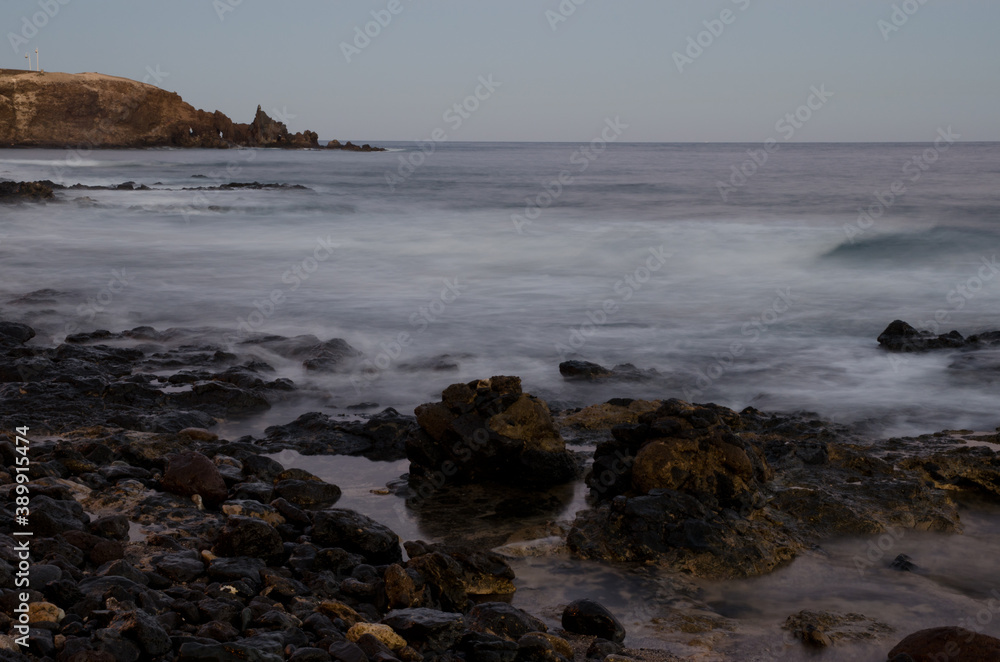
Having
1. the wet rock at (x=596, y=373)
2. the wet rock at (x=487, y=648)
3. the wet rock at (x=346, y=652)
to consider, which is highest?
the wet rock at (x=596, y=373)

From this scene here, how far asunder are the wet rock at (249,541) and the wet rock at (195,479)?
839 millimetres

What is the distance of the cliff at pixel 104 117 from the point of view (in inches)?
3588

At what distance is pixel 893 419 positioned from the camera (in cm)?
775

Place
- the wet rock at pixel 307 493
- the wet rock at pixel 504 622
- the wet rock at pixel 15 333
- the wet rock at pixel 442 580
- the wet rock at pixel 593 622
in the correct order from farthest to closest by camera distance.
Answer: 1. the wet rock at pixel 15 333
2. the wet rock at pixel 307 493
3. the wet rock at pixel 442 580
4. the wet rock at pixel 593 622
5. the wet rock at pixel 504 622

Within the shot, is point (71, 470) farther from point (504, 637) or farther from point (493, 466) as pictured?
point (504, 637)

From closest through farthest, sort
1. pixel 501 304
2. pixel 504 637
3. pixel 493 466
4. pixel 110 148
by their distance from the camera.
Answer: pixel 504 637
pixel 493 466
pixel 501 304
pixel 110 148

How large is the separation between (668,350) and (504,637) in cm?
737

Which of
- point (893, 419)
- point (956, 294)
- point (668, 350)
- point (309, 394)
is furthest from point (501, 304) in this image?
point (956, 294)

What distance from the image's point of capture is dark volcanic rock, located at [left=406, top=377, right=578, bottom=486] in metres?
6.01

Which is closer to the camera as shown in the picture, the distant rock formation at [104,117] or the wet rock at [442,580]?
the wet rock at [442,580]

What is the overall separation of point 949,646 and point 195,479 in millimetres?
4217

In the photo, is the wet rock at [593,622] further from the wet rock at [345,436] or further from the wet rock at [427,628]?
the wet rock at [345,436]

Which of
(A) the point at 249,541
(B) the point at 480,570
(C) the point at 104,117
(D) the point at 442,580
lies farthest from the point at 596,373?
(C) the point at 104,117

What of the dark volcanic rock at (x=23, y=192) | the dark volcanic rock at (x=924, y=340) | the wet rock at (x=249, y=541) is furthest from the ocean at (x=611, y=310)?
the wet rock at (x=249, y=541)
